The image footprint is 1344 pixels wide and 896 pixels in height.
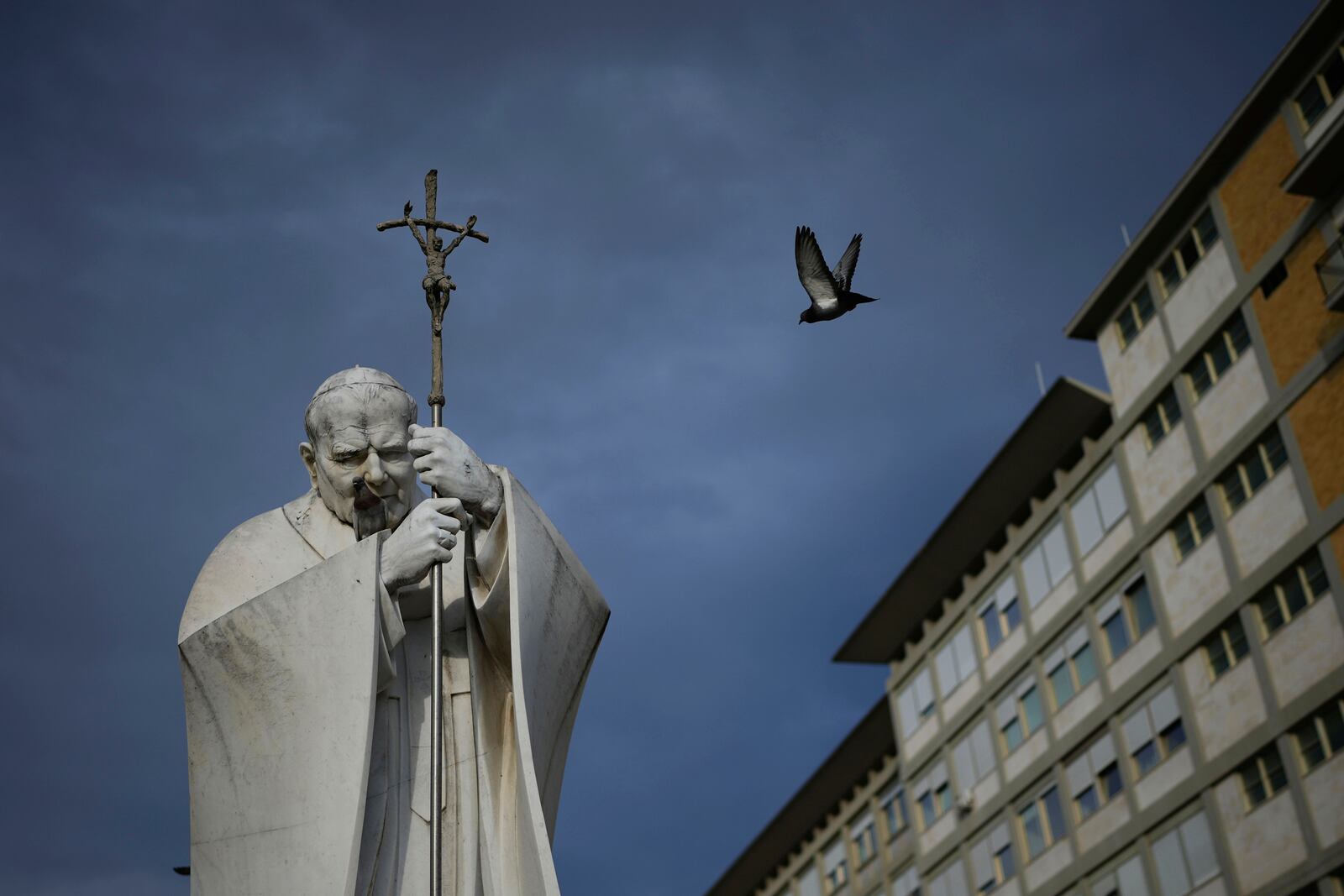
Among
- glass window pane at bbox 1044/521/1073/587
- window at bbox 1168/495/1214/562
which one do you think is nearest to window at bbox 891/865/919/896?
glass window pane at bbox 1044/521/1073/587

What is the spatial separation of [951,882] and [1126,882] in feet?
31.9

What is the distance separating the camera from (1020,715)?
46.6 meters

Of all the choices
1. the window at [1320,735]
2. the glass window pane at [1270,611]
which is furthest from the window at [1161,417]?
the window at [1320,735]

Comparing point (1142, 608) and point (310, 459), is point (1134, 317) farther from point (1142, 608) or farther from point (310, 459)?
point (310, 459)

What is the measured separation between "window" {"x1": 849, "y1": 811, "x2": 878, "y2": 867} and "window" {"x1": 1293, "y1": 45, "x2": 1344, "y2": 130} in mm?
29343

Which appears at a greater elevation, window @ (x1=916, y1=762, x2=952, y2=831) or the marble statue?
window @ (x1=916, y1=762, x2=952, y2=831)

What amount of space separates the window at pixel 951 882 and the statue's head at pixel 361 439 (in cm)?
4376

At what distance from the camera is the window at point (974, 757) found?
4795 cm

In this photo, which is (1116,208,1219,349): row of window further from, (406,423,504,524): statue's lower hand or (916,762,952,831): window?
(406,423,504,524): statue's lower hand

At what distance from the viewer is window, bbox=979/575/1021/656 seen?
48156 millimetres

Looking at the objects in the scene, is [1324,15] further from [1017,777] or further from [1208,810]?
[1017,777]

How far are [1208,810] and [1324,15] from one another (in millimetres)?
17752

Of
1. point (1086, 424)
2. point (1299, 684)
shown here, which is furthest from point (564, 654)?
point (1086, 424)

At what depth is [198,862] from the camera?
6.57m
